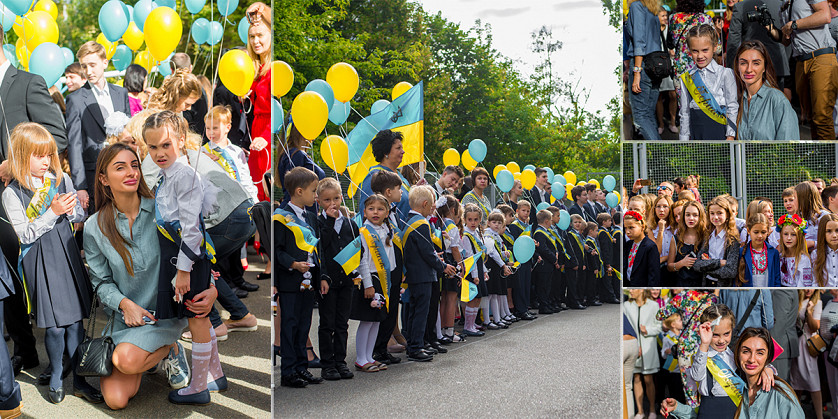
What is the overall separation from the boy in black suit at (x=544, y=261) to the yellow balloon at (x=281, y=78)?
1.40 metres

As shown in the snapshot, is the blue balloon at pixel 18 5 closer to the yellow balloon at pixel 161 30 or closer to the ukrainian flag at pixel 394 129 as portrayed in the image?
the yellow balloon at pixel 161 30

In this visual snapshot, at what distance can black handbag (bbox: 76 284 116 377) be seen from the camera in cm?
308

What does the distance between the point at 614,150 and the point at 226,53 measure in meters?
2.00

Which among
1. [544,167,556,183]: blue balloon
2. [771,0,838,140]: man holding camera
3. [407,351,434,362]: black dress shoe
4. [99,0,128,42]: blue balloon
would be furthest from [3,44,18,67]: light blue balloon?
[771,0,838,140]: man holding camera

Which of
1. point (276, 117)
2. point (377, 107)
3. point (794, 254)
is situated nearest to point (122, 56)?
point (276, 117)

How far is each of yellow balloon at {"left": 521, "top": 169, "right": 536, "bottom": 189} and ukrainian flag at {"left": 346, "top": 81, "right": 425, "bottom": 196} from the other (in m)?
0.51

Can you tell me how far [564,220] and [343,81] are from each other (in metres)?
1.30

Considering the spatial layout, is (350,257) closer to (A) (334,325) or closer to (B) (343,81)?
(A) (334,325)

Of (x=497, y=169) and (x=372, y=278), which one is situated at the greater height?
(x=497, y=169)

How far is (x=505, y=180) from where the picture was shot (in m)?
3.21

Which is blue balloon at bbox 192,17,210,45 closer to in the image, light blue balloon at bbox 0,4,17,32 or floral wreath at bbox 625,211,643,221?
light blue balloon at bbox 0,4,17,32

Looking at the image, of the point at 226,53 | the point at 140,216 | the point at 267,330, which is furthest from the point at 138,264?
the point at 226,53

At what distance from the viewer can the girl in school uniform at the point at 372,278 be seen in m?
3.17

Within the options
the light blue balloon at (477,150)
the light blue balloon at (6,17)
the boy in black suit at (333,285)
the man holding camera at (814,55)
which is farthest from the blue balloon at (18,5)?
the man holding camera at (814,55)
